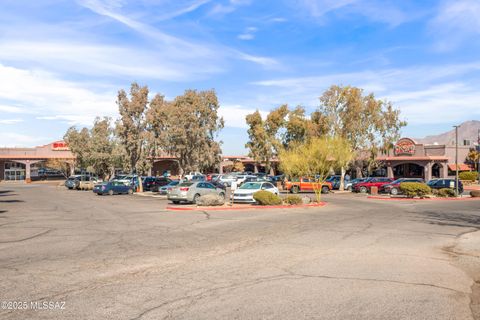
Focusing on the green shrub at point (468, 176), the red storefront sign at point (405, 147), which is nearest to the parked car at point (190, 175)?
the red storefront sign at point (405, 147)

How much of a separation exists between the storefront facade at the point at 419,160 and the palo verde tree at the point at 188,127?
22.9 meters

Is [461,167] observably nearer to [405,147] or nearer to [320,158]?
[405,147]

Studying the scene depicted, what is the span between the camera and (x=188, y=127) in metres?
51.0

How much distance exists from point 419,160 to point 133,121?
3589 centimetres

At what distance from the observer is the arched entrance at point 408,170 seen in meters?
59.8

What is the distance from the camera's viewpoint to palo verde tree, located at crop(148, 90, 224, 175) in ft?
154

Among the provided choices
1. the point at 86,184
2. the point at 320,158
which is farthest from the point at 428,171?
the point at 86,184

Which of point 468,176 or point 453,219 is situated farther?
point 468,176

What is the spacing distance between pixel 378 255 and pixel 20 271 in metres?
8.30

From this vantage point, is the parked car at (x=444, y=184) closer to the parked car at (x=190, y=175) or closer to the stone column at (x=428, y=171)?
the stone column at (x=428, y=171)

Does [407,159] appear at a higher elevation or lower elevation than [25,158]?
lower

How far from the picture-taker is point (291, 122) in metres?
56.5

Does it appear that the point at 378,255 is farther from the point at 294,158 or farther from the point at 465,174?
the point at 465,174

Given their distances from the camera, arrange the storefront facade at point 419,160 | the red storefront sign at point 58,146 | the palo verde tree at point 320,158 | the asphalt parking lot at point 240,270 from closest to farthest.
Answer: the asphalt parking lot at point 240,270, the palo verde tree at point 320,158, the storefront facade at point 419,160, the red storefront sign at point 58,146
